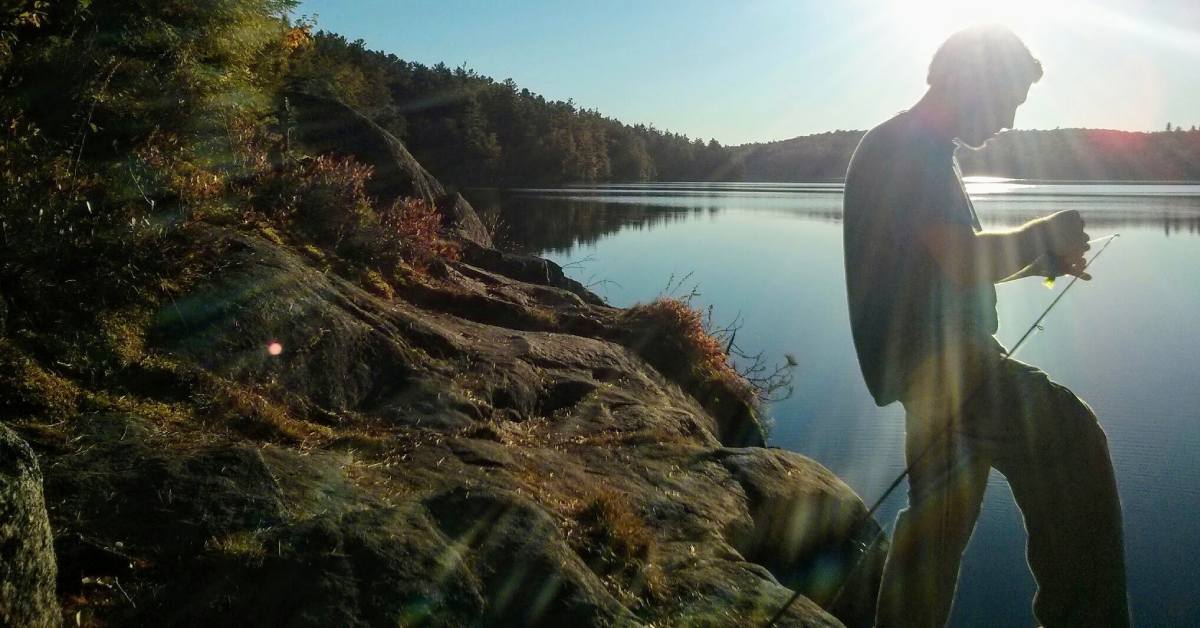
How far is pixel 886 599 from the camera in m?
3.58

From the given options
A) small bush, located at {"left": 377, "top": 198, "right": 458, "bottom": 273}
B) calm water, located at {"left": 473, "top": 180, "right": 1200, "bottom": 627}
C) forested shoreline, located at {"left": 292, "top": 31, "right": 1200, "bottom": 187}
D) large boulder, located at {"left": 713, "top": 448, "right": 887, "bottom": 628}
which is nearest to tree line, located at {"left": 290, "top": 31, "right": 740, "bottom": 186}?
forested shoreline, located at {"left": 292, "top": 31, "right": 1200, "bottom": 187}

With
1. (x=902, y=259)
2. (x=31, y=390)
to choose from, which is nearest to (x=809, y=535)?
(x=902, y=259)

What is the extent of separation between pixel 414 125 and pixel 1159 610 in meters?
63.3

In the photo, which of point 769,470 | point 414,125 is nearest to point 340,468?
point 769,470

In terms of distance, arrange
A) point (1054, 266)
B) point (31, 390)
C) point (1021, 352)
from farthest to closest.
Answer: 1. point (1021, 352)
2. point (31, 390)
3. point (1054, 266)

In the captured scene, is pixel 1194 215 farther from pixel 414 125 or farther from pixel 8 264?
pixel 414 125

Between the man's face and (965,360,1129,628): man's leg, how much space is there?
870 millimetres

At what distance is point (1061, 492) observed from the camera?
3.21m

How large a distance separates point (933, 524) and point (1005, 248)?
1.06m

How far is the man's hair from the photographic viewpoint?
340 centimetres

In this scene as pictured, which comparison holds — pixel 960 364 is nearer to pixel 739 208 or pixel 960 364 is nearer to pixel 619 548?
pixel 619 548

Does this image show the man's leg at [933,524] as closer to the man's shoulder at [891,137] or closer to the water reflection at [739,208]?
the man's shoulder at [891,137]

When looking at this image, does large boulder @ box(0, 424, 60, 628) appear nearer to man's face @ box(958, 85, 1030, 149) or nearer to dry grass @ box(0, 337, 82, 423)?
dry grass @ box(0, 337, 82, 423)

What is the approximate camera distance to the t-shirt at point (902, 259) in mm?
3400
